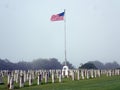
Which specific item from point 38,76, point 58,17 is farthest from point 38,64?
point 38,76

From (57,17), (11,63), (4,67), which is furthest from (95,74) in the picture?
(11,63)

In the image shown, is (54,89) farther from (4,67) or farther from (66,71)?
(4,67)

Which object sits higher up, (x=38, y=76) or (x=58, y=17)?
(x=58, y=17)

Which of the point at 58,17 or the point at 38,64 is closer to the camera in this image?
the point at 58,17

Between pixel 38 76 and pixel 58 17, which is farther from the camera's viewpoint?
pixel 58 17

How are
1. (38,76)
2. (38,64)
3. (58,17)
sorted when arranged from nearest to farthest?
(38,76) → (58,17) → (38,64)

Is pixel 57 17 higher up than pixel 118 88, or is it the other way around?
pixel 57 17

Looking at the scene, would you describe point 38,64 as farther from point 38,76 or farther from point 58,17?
point 38,76

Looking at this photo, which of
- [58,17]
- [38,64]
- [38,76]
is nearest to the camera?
[38,76]

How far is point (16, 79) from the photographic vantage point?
1380 inches

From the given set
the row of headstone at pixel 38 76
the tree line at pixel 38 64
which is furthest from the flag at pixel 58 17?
the tree line at pixel 38 64

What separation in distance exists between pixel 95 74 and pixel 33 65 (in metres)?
71.7

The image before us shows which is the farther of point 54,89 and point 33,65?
point 33,65

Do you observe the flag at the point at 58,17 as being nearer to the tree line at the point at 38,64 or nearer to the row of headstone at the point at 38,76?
the row of headstone at the point at 38,76
